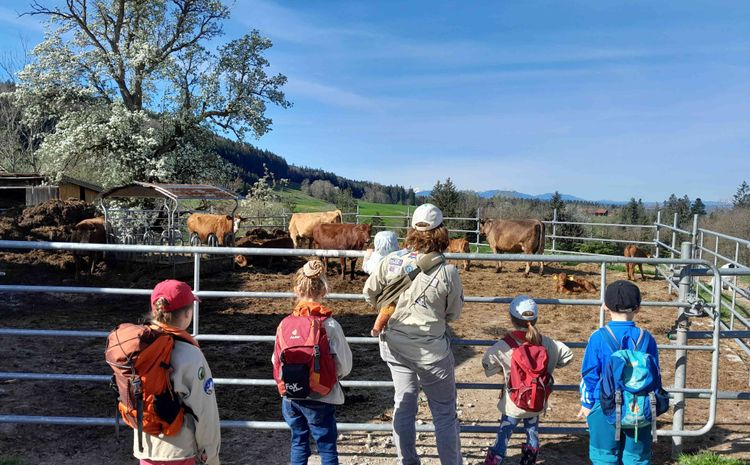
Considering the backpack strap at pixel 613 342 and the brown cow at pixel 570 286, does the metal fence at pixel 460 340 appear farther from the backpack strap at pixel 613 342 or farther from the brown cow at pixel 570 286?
the brown cow at pixel 570 286

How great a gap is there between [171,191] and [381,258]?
11515 millimetres

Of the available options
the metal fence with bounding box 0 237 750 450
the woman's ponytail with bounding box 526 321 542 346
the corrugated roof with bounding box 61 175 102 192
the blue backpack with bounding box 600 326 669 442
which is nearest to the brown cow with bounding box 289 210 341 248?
the corrugated roof with bounding box 61 175 102 192

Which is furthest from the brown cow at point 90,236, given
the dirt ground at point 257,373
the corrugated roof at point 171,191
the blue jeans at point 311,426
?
the blue jeans at point 311,426

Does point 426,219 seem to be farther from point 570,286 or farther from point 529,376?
point 570,286

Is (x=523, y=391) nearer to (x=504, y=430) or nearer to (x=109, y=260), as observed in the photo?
(x=504, y=430)

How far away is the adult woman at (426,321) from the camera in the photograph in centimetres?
296

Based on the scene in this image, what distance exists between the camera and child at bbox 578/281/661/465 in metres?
2.82

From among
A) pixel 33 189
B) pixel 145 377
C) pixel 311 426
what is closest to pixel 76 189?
pixel 33 189

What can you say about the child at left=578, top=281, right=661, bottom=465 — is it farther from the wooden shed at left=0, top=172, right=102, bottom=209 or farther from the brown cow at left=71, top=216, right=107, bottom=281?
the wooden shed at left=0, top=172, right=102, bottom=209

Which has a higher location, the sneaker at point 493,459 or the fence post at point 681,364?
the fence post at point 681,364

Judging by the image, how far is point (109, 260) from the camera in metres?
13.1

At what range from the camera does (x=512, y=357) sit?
10.7 feet

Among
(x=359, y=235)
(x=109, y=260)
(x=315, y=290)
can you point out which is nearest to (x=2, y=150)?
(x=109, y=260)

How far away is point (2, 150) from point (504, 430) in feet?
106
